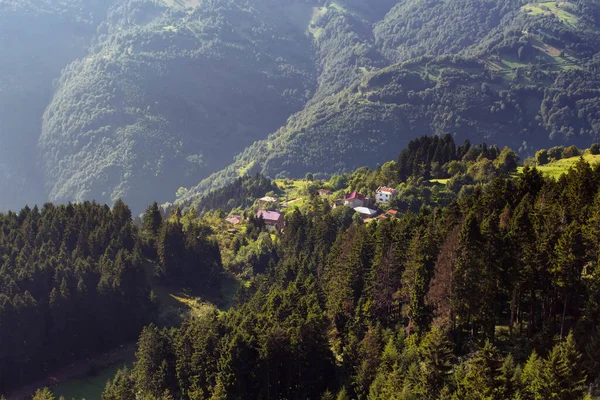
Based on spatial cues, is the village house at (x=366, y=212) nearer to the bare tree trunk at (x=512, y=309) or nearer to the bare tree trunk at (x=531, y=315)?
the bare tree trunk at (x=512, y=309)

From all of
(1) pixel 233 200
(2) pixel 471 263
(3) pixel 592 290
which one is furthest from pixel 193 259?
(1) pixel 233 200

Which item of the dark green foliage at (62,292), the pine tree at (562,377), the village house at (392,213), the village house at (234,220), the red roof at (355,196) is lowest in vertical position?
the pine tree at (562,377)

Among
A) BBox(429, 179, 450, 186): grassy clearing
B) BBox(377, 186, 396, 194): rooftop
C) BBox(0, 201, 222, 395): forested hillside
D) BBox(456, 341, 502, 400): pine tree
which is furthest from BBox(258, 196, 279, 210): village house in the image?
BBox(456, 341, 502, 400): pine tree

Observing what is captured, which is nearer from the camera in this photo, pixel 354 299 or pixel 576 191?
pixel 576 191

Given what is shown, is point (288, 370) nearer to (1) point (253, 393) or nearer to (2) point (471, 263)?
(1) point (253, 393)

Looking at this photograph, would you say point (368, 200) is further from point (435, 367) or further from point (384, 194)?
point (435, 367)

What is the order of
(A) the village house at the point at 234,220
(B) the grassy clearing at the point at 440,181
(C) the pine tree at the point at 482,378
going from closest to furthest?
(C) the pine tree at the point at 482,378 → (B) the grassy clearing at the point at 440,181 → (A) the village house at the point at 234,220

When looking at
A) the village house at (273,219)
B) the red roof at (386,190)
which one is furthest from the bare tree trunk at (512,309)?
the village house at (273,219)
